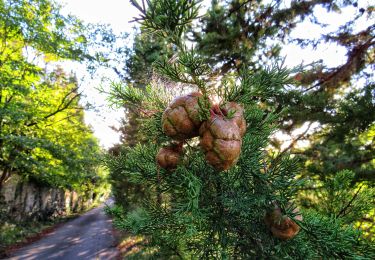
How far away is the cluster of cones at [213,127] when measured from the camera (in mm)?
933

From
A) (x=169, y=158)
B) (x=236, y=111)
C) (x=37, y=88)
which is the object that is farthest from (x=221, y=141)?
(x=37, y=88)

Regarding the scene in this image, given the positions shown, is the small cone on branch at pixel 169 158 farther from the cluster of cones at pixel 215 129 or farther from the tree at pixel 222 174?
the cluster of cones at pixel 215 129

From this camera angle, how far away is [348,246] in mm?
1092

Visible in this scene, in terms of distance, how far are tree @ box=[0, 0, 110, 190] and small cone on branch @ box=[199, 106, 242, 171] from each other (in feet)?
27.4

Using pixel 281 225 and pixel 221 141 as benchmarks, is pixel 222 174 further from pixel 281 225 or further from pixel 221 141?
pixel 221 141

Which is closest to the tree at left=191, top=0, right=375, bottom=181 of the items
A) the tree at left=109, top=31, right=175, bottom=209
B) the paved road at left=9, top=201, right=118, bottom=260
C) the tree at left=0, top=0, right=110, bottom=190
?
the tree at left=109, top=31, right=175, bottom=209

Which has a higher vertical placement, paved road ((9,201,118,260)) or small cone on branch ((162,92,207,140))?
small cone on branch ((162,92,207,140))

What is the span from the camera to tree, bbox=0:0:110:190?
31.1 feet

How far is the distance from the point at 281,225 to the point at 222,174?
0.38 m

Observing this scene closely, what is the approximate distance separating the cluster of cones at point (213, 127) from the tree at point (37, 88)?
8.28 metres

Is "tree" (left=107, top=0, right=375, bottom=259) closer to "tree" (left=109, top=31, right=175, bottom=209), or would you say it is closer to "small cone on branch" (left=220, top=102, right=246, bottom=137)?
"small cone on branch" (left=220, top=102, right=246, bottom=137)

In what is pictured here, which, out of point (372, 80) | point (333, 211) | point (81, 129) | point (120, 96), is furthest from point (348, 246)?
point (81, 129)

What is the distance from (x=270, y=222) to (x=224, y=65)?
4.25 m

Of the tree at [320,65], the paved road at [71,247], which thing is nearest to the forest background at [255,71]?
the tree at [320,65]
